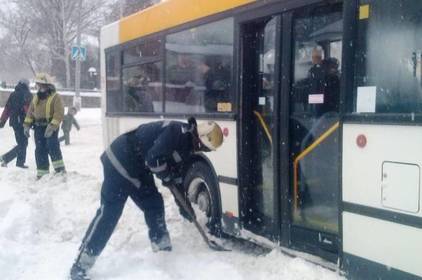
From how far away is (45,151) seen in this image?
914 centimetres

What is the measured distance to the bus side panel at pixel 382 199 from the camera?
11.9ft

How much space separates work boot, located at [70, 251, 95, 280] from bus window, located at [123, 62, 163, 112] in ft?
9.01

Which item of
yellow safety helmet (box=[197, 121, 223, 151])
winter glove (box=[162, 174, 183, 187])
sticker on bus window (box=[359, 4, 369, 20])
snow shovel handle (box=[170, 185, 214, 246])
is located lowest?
snow shovel handle (box=[170, 185, 214, 246])

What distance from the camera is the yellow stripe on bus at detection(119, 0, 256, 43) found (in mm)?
5865

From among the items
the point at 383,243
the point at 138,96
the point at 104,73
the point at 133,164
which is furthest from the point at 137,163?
the point at 104,73

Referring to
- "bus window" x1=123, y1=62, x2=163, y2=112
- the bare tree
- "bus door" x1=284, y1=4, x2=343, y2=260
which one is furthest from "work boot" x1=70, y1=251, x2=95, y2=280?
the bare tree

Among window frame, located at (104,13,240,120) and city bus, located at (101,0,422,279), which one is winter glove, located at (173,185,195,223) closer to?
city bus, located at (101,0,422,279)

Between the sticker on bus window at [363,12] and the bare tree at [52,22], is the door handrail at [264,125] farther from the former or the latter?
the bare tree at [52,22]

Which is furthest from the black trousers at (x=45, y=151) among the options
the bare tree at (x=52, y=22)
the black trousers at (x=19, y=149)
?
the bare tree at (x=52, y=22)

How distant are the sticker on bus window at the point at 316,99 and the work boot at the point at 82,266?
7.80ft

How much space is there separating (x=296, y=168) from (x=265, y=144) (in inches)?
23.0

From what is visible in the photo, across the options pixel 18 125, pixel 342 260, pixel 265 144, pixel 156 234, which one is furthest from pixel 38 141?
pixel 342 260

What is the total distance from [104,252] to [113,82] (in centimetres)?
413

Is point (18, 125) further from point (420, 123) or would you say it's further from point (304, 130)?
point (420, 123)
